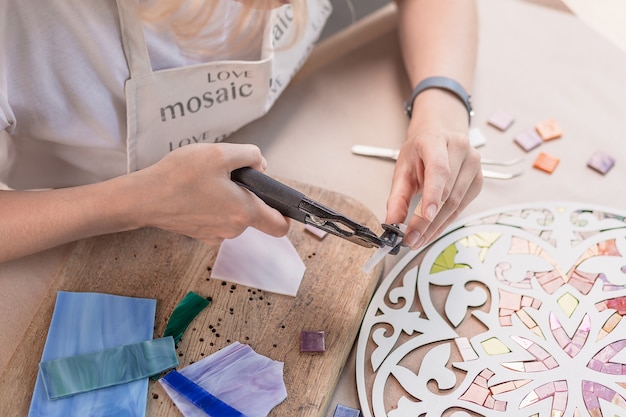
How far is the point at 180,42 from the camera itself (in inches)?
34.7

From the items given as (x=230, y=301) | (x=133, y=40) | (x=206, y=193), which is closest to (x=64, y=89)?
(x=133, y=40)

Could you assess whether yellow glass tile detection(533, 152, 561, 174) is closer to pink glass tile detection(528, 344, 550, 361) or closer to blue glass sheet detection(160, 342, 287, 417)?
pink glass tile detection(528, 344, 550, 361)

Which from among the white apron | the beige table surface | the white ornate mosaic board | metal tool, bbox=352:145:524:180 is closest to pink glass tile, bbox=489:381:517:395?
the white ornate mosaic board

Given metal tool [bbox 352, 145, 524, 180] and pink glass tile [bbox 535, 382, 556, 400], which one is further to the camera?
metal tool [bbox 352, 145, 524, 180]

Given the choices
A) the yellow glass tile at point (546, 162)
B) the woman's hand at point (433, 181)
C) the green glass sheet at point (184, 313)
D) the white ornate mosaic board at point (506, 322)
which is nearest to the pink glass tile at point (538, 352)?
the white ornate mosaic board at point (506, 322)

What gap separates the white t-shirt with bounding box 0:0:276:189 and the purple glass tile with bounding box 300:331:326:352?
0.35 metres

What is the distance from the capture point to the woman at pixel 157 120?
773 millimetres

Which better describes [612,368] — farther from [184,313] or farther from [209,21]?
[209,21]

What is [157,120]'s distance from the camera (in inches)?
35.3

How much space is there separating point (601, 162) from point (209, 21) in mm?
590

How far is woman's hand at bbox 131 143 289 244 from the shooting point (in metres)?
0.76

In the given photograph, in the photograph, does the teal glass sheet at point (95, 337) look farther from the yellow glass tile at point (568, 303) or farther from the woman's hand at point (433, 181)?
the yellow glass tile at point (568, 303)

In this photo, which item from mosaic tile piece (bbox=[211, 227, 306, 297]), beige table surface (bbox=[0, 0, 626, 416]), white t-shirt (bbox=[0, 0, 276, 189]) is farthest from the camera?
beige table surface (bbox=[0, 0, 626, 416])

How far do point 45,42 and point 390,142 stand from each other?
1.65ft
